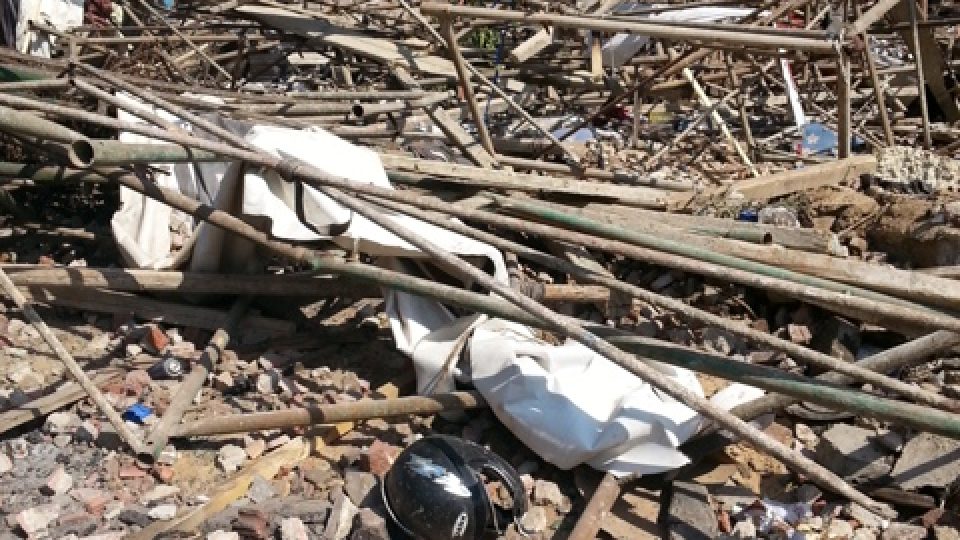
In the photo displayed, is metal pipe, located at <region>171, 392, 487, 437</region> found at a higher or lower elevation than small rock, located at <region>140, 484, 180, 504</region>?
higher

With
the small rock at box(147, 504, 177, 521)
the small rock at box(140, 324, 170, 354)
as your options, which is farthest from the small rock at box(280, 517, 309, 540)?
the small rock at box(140, 324, 170, 354)

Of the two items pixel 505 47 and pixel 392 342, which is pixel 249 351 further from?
pixel 505 47

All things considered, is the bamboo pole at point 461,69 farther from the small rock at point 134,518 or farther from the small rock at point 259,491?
the small rock at point 134,518

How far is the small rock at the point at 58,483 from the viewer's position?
11.5 ft

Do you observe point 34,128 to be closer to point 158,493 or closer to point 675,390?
point 158,493

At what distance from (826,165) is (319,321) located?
3489 mm

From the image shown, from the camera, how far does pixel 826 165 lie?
6141 mm

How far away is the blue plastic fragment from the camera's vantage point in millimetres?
3884

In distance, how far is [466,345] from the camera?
13.8 ft

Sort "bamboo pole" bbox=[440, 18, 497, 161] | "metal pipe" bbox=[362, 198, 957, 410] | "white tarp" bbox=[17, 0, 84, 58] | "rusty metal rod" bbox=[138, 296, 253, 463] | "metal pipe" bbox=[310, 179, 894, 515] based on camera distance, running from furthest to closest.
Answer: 1. "white tarp" bbox=[17, 0, 84, 58]
2. "bamboo pole" bbox=[440, 18, 497, 161]
3. "rusty metal rod" bbox=[138, 296, 253, 463]
4. "metal pipe" bbox=[362, 198, 957, 410]
5. "metal pipe" bbox=[310, 179, 894, 515]

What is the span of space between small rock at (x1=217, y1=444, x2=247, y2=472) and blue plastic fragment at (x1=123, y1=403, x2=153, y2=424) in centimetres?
39

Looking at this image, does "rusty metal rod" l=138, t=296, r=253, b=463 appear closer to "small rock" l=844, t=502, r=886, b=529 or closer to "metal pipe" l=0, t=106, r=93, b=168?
"metal pipe" l=0, t=106, r=93, b=168

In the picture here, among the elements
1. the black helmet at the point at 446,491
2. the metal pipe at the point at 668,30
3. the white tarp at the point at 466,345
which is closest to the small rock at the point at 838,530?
the white tarp at the point at 466,345

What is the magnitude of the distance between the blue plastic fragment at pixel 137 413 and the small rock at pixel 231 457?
39 centimetres
